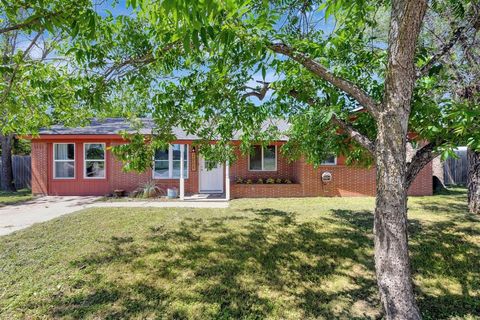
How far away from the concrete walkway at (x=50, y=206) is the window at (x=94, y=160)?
167 centimetres

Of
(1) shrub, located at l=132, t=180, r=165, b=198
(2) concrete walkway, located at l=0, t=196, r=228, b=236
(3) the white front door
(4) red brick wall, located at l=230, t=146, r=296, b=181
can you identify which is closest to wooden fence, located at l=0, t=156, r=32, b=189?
(2) concrete walkway, located at l=0, t=196, r=228, b=236

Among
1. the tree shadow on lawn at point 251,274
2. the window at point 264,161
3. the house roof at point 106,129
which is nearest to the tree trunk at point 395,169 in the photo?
the tree shadow on lawn at point 251,274

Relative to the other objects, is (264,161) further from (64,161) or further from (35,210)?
(64,161)

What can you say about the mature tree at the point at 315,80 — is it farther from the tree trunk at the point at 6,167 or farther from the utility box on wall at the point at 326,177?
the tree trunk at the point at 6,167

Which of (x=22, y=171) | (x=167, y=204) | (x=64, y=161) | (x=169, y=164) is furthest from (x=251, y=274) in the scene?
(x=22, y=171)

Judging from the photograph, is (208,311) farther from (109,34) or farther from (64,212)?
(64,212)

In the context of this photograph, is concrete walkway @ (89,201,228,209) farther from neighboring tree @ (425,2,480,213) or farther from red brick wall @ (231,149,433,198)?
neighboring tree @ (425,2,480,213)

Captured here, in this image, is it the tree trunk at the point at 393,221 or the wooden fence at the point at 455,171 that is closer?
the tree trunk at the point at 393,221

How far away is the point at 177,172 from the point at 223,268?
9.13 m

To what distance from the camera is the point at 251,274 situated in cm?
459

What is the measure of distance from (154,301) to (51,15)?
3475 mm

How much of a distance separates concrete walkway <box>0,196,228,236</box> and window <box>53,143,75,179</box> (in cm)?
122

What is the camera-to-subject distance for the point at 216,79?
4227mm

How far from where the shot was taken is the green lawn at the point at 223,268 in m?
3.74
